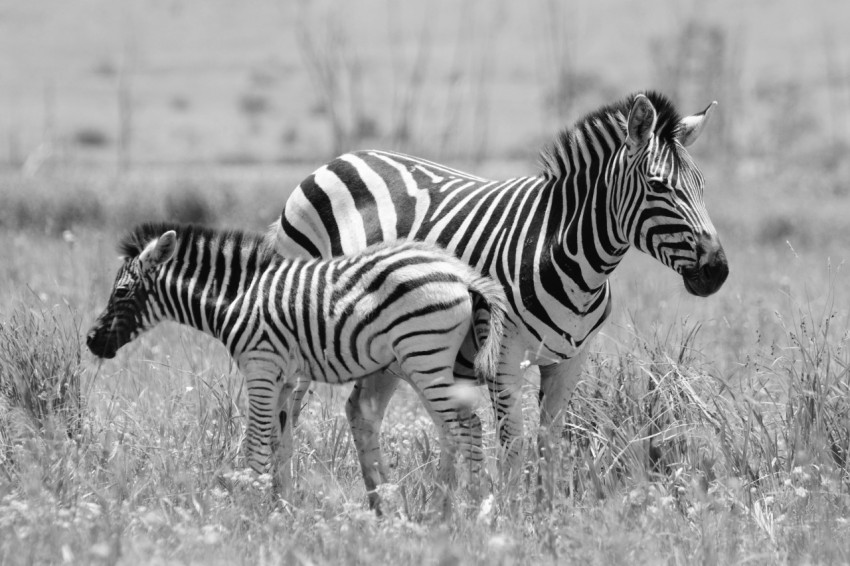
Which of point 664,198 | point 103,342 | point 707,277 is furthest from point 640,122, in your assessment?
point 103,342

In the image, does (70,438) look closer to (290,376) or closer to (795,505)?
(290,376)

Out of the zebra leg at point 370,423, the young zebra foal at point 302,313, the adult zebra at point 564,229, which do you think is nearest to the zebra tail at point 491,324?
the young zebra foal at point 302,313

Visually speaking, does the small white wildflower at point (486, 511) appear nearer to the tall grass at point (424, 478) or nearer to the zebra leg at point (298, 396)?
the tall grass at point (424, 478)

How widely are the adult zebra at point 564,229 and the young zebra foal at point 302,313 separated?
0.31m

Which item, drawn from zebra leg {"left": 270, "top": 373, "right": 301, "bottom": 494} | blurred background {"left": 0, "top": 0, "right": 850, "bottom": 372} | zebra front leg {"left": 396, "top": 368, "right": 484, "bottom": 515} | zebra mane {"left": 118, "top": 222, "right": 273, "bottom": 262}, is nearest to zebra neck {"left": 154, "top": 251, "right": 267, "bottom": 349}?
zebra mane {"left": 118, "top": 222, "right": 273, "bottom": 262}

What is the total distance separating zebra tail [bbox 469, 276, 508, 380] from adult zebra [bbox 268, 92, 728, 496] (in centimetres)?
25

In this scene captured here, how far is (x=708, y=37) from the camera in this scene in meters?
39.2

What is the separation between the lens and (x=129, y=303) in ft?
21.4

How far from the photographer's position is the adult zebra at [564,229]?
5.66 meters

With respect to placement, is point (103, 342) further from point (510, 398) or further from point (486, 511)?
point (486, 511)

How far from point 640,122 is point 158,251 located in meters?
2.93

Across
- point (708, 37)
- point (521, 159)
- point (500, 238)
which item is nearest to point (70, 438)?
point (500, 238)

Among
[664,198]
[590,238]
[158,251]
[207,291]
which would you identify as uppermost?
[664,198]

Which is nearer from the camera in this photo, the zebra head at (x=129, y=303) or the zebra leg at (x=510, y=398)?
the zebra leg at (x=510, y=398)
